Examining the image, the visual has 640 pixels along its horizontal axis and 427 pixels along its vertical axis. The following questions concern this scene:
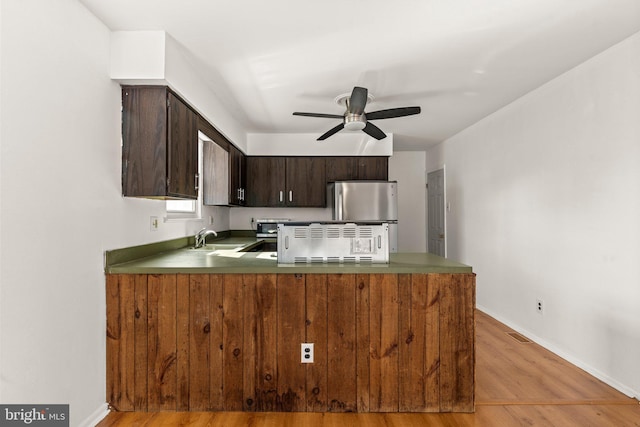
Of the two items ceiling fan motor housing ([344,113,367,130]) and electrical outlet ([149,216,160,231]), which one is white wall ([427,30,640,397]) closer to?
ceiling fan motor housing ([344,113,367,130])

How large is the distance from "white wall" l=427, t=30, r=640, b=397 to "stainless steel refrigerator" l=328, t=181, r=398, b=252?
1125mm

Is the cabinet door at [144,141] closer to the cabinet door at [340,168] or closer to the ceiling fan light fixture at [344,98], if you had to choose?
the ceiling fan light fixture at [344,98]

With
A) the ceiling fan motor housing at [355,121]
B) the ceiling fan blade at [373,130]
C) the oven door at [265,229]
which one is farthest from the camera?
the oven door at [265,229]

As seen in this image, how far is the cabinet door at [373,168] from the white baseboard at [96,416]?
3.89 metres

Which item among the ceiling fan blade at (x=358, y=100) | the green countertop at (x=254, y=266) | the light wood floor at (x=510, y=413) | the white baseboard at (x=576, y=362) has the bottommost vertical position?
the light wood floor at (x=510, y=413)

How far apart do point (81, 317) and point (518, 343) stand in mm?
3459

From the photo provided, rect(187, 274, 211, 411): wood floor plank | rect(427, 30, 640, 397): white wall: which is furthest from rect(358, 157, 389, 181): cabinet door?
rect(187, 274, 211, 411): wood floor plank

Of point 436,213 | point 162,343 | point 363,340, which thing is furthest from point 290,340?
point 436,213

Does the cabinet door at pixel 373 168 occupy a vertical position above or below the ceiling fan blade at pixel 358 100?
below

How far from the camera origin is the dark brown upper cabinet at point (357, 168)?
201 inches

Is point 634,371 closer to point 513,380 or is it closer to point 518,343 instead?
point 513,380

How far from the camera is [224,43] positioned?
7.86 ft

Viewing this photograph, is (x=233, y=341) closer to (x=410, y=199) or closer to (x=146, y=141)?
(x=146, y=141)

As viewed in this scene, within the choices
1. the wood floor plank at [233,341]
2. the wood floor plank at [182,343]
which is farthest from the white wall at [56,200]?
the wood floor plank at [233,341]
